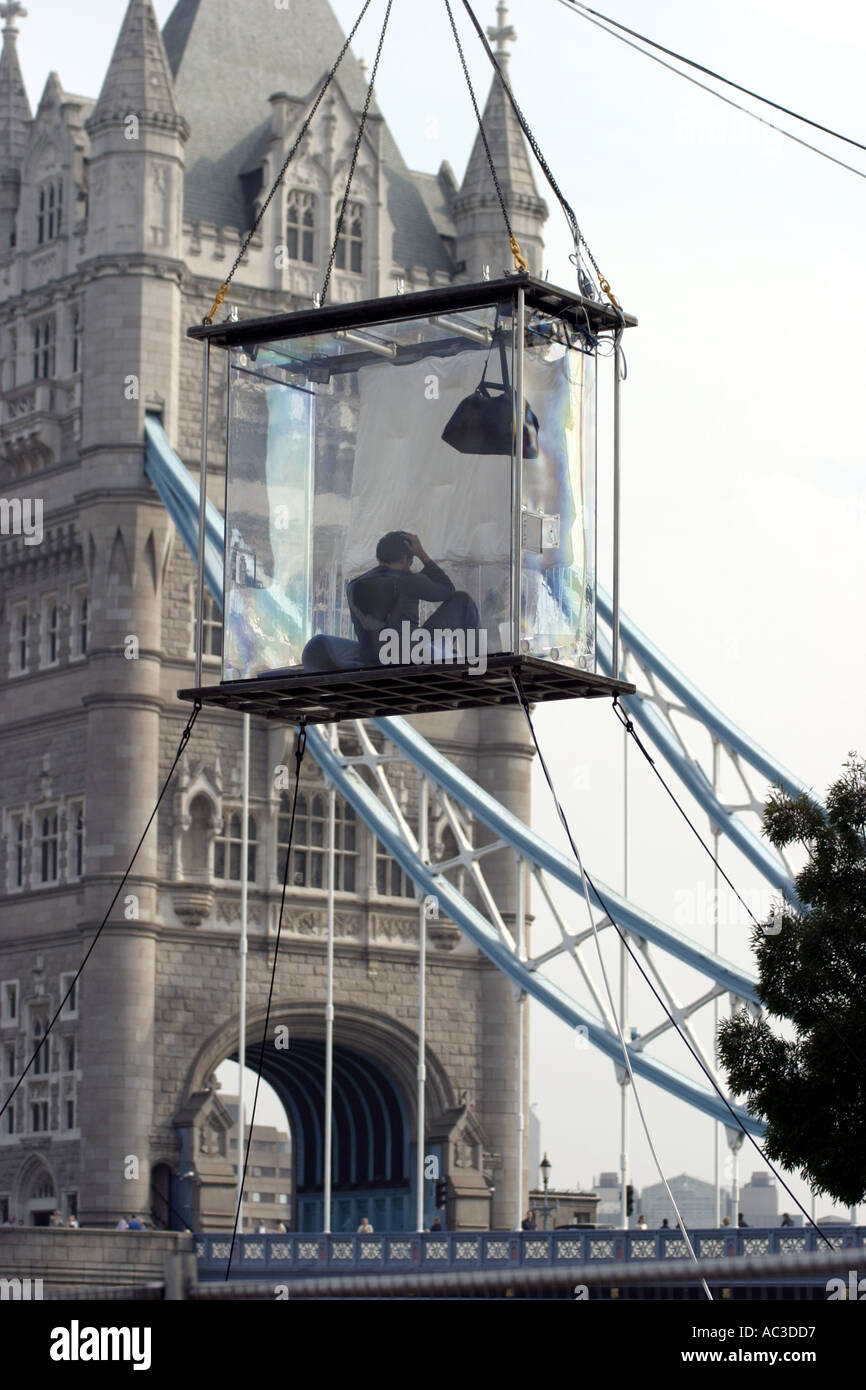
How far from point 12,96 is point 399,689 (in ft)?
109

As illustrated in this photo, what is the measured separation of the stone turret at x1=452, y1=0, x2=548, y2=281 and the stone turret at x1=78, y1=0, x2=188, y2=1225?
19.8ft

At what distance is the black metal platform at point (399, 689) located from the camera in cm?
1734

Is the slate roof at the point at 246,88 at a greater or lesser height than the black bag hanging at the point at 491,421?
greater

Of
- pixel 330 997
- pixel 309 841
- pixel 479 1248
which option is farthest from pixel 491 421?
pixel 309 841

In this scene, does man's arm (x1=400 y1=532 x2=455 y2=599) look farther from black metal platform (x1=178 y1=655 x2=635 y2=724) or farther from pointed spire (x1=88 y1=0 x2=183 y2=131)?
pointed spire (x1=88 y1=0 x2=183 y2=131)

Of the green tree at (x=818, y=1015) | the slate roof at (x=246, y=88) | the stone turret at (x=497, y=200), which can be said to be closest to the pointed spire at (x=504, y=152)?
the stone turret at (x=497, y=200)

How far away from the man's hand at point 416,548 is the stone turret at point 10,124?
97.6ft

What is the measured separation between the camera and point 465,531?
59.2 ft

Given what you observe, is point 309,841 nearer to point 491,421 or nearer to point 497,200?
point 497,200

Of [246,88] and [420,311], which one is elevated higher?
[246,88]

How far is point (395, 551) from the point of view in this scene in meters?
18.5

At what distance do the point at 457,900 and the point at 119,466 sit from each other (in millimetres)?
8865

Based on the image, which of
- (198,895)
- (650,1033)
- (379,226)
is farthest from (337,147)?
(650,1033)

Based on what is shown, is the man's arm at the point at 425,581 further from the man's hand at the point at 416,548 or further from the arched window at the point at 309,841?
the arched window at the point at 309,841
